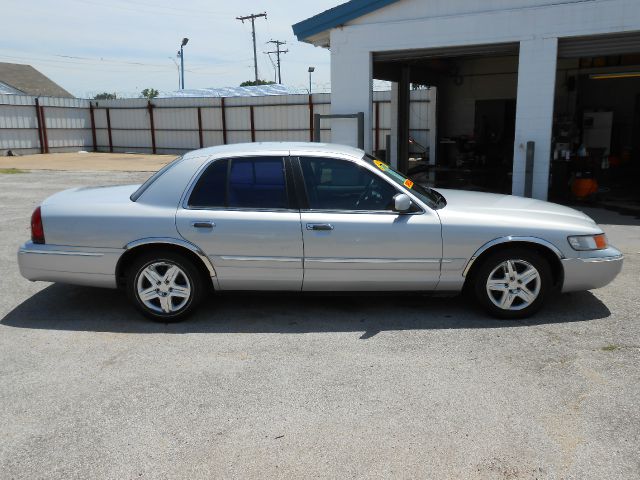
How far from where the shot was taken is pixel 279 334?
184 inches

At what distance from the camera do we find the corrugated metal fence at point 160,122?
26.8m

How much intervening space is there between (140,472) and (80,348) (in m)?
1.87

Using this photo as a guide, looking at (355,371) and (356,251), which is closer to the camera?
(355,371)

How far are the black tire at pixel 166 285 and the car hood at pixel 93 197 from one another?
0.61 metres

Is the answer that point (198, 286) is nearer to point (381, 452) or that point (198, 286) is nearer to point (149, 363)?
point (149, 363)

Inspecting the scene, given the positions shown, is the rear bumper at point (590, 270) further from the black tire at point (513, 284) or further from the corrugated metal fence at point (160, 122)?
the corrugated metal fence at point (160, 122)

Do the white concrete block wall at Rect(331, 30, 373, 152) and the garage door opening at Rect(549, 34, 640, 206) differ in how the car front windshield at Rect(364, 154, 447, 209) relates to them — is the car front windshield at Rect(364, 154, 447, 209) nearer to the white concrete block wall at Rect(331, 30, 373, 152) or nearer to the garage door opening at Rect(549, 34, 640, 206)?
the white concrete block wall at Rect(331, 30, 373, 152)

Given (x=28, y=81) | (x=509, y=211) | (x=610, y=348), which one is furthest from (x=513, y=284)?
(x=28, y=81)

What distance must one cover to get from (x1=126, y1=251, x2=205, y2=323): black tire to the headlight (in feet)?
10.5

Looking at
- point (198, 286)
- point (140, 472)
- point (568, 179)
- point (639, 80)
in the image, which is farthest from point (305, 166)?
point (639, 80)

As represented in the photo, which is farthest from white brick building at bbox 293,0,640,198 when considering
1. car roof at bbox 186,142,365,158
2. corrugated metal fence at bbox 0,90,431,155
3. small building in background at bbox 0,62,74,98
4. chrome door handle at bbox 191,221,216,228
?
small building in background at bbox 0,62,74,98

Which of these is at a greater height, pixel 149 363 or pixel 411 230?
pixel 411 230

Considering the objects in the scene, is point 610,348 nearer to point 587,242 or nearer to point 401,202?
point 587,242

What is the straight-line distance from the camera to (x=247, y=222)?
187 inches
